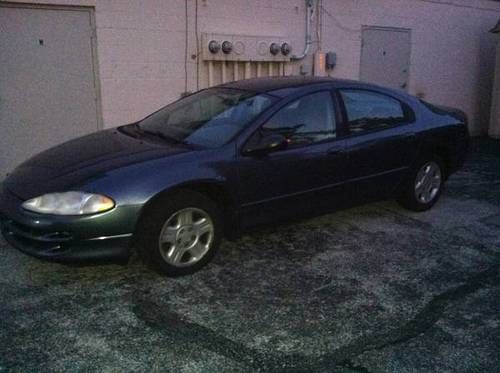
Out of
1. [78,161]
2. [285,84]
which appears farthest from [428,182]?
[78,161]

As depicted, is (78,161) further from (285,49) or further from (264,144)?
(285,49)

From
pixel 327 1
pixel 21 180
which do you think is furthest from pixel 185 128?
pixel 327 1

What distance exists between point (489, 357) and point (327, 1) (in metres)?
6.99

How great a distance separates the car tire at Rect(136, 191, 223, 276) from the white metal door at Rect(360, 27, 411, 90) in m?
6.37

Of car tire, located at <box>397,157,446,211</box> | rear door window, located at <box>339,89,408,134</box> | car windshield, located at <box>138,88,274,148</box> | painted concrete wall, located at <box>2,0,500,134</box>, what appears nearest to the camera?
car windshield, located at <box>138,88,274,148</box>

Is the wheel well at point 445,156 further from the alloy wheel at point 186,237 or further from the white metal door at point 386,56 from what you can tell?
the white metal door at point 386,56

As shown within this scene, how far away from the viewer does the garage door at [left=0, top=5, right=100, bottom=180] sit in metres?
5.88

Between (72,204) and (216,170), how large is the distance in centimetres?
104

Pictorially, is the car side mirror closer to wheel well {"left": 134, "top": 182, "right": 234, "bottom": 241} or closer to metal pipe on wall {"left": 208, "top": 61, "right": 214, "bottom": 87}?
wheel well {"left": 134, "top": 182, "right": 234, "bottom": 241}

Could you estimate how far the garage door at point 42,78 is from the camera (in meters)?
5.88

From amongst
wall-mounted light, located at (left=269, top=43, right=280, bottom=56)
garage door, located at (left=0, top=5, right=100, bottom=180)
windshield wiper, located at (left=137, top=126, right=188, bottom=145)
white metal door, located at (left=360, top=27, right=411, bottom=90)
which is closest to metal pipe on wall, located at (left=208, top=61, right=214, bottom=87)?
wall-mounted light, located at (left=269, top=43, right=280, bottom=56)

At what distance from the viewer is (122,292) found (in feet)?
11.4

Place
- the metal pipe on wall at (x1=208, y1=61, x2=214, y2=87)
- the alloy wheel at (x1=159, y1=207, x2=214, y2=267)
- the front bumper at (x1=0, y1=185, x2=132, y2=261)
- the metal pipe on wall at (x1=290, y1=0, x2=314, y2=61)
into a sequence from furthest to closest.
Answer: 1. the metal pipe on wall at (x1=290, y1=0, x2=314, y2=61)
2. the metal pipe on wall at (x1=208, y1=61, x2=214, y2=87)
3. the alloy wheel at (x1=159, y1=207, x2=214, y2=267)
4. the front bumper at (x1=0, y1=185, x2=132, y2=261)

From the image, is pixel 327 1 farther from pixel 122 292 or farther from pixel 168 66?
pixel 122 292
